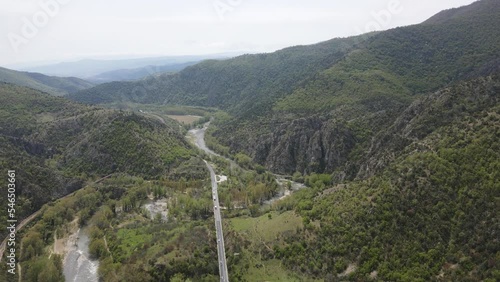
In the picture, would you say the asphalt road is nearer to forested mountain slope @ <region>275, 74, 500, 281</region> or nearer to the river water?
forested mountain slope @ <region>275, 74, 500, 281</region>

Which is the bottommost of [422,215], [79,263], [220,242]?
[79,263]

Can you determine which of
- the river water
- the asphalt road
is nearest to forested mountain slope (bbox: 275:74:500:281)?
the asphalt road

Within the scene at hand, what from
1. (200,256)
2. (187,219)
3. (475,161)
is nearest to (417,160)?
(475,161)

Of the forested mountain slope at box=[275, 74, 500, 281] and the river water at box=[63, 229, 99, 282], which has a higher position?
the forested mountain slope at box=[275, 74, 500, 281]

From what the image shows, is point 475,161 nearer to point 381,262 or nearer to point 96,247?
point 381,262

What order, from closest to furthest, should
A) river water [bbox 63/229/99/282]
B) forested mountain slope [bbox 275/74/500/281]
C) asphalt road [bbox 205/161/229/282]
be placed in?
A: forested mountain slope [bbox 275/74/500/281] < asphalt road [bbox 205/161/229/282] < river water [bbox 63/229/99/282]

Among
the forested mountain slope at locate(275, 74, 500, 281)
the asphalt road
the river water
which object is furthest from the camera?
the river water

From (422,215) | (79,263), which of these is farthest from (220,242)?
(422,215)

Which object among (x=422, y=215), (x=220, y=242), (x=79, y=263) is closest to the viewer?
(x=422, y=215)

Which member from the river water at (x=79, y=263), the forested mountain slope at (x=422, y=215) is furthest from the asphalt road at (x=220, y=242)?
the river water at (x=79, y=263)

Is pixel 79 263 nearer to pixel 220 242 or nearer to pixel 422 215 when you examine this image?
pixel 220 242
